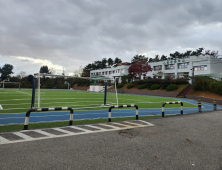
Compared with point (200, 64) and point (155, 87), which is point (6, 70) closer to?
point (155, 87)

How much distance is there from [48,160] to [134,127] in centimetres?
410

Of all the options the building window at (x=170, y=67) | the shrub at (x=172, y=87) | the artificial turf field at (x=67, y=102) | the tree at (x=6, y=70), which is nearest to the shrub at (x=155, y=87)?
the shrub at (x=172, y=87)

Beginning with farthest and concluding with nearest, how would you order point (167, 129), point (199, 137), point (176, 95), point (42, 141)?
point (176, 95), point (167, 129), point (199, 137), point (42, 141)

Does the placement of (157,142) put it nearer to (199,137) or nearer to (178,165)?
(178,165)

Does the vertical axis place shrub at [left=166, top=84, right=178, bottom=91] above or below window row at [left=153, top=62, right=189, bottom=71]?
below

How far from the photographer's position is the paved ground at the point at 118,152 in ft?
11.8

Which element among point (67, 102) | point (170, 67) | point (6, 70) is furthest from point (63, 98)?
point (6, 70)

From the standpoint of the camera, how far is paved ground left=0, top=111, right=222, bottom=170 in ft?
11.8

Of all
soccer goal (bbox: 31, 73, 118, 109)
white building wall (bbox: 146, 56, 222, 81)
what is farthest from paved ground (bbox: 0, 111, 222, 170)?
white building wall (bbox: 146, 56, 222, 81)

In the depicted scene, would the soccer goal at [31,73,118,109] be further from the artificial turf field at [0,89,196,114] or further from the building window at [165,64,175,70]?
the building window at [165,64,175,70]

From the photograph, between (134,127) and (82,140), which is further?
(134,127)

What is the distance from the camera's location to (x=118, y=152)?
169 inches

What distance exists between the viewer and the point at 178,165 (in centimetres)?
366

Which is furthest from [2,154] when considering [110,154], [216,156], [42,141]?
[216,156]
